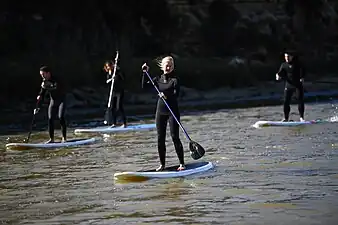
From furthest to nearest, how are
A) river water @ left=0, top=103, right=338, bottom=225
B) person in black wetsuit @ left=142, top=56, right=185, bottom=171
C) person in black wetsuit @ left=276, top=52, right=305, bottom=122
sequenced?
person in black wetsuit @ left=276, top=52, right=305, bottom=122 → person in black wetsuit @ left=142, top=56, right=185, bottom=171 → river water @ left=0, top=103, right=338, bottom=225

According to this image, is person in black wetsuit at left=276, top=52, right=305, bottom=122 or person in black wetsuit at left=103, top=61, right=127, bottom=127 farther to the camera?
person in black wetsuit at left=103, top=61, right=127, bottom=127

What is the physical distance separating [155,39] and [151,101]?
9.45 m

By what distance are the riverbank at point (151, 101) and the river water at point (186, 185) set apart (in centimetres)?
973

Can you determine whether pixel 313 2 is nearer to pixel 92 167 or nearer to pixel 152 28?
pixel 152 28

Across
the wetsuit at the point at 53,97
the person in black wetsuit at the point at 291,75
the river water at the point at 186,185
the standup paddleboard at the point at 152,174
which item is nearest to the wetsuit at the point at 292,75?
the person in black wetsuit at the point at 291,75

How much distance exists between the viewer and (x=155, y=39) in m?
47.0

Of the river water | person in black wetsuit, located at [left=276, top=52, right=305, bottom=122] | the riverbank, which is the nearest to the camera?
the river water

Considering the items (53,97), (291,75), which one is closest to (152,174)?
(53,97)

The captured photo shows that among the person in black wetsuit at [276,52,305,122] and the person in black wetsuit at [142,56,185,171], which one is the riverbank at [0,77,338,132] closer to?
the person in black wetsuit at [276,52,305,122]

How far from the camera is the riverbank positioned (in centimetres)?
3175

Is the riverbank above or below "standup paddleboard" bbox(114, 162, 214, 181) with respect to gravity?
below

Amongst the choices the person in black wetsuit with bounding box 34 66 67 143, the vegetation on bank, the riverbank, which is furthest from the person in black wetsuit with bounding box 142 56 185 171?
the vegetation on bank

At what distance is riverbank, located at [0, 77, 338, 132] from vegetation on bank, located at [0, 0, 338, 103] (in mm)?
798

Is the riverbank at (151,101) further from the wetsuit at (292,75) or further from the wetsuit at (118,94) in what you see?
the wetsuit at (292,75)
